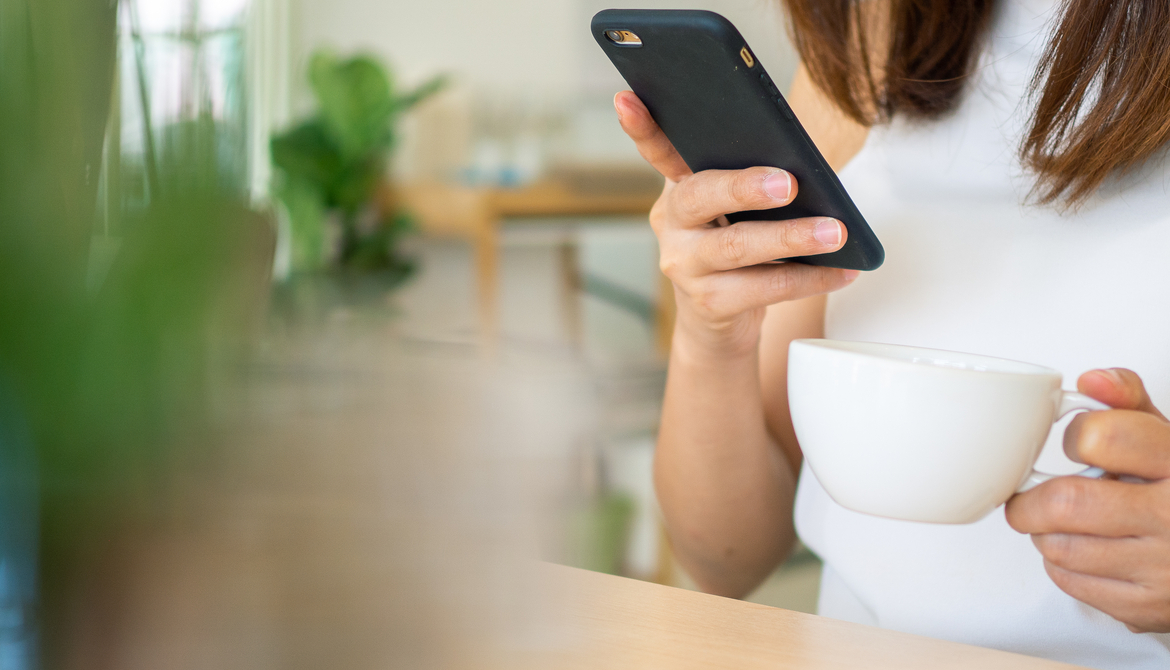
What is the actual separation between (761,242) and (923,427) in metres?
0.14

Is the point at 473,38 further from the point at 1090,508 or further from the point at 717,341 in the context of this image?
the point at 1090,508

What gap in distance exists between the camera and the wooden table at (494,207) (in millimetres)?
2166

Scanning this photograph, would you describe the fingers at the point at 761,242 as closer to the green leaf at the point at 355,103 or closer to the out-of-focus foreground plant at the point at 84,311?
the out-of-focus foreground plant at the point at 84,311

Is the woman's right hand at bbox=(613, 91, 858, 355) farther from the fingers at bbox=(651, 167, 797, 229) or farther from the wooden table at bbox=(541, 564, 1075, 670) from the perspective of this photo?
the wooden table at bbox=(541, 564, 1075, 670)

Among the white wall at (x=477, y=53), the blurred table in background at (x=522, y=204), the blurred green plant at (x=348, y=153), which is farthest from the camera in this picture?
the white wall at (x=477, y=53)

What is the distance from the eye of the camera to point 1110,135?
1.49 feet

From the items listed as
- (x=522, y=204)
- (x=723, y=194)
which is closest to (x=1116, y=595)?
(x=723, y=194)

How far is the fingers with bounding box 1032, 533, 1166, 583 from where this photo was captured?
33 cm

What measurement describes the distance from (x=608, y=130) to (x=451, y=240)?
71 cm

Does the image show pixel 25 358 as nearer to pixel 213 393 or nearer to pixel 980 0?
pixel 213 393

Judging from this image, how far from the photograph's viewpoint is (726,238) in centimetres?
42

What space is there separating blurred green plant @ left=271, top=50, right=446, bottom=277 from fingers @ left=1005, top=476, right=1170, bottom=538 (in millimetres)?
2299

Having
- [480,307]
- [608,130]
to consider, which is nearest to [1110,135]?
[480,307]

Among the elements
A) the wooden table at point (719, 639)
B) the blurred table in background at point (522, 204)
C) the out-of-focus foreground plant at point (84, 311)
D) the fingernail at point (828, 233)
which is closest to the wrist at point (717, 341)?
the fingernail at point (828, 233)
